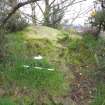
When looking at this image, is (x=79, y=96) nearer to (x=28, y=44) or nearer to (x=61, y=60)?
(x=61, y=60)

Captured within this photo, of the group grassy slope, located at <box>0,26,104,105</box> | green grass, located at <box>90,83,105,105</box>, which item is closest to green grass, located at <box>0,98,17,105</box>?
grassy slope, located at <box>0,26,104,105</box>

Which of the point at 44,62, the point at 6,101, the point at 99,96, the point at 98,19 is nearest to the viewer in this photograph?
the point at 6,101

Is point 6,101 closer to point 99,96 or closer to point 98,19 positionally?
point 99,96

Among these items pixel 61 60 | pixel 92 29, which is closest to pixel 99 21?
pixel 92 29

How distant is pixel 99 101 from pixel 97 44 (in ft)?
5.96

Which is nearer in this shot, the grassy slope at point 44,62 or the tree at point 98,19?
the grassy slope at point 44,62

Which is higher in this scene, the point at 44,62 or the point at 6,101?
the point at 44,62

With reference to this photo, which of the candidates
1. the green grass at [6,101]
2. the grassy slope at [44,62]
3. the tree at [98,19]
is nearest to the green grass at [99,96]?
the grassy slope at [44,62]

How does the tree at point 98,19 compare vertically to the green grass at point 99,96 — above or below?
above

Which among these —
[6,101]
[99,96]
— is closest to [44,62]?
[99,96]

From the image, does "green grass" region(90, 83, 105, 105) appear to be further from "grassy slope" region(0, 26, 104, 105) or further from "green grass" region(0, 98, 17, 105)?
"green grass" region(0, 98, 17, 105)

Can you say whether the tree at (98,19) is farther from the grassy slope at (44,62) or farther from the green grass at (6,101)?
the green grass at (6,101)

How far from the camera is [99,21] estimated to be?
8375 mm

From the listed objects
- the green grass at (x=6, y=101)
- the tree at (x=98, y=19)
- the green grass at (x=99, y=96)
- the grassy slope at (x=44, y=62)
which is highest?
the tree at (x=98, y=19)
